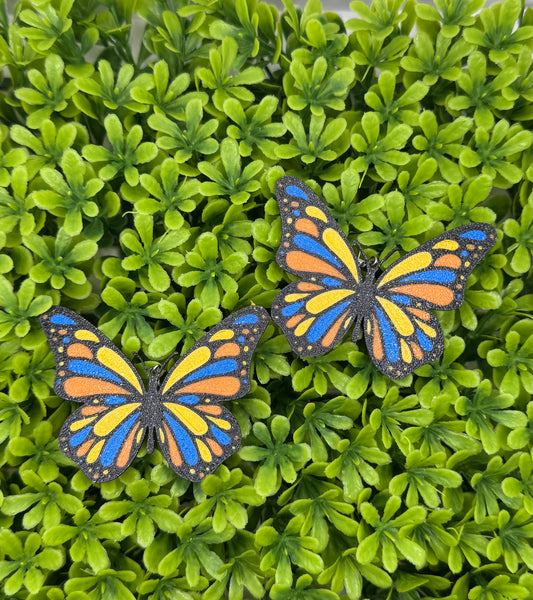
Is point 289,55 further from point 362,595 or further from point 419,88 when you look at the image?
point 362,595

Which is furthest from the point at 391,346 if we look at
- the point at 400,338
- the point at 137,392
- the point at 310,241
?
the point at 137,392

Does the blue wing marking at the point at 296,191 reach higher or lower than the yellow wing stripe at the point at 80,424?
higher

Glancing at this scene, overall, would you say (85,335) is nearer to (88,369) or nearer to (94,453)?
(88,369)

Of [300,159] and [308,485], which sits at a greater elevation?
[300,159]

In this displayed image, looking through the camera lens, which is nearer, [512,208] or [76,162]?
[76,162]

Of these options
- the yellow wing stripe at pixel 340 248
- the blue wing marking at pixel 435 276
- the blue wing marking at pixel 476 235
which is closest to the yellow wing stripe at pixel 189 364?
the yellow wing stripe at pixel 340 248

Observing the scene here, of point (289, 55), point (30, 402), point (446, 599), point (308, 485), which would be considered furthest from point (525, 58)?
point (30, 402)

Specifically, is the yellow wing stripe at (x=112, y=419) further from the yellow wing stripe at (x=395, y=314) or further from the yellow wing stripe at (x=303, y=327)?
the yellow wing stripe at (x=395, y=314)
